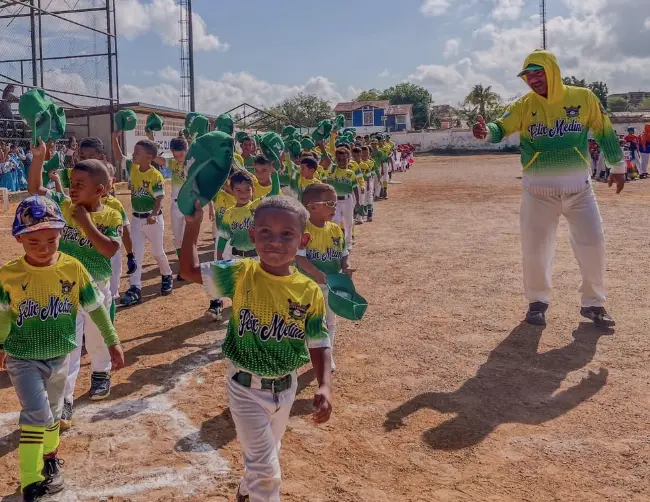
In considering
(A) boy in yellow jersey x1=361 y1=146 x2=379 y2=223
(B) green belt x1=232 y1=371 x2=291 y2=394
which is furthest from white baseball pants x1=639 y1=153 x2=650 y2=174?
(B) green belt x1=232 y1=371 x2=291 y2=394

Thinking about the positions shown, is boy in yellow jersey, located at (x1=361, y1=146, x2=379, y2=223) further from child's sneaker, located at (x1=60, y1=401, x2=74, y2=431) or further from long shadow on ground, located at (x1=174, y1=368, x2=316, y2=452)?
child's sneaker, located at (x1=60, y1=401, x2=74, y2=431)

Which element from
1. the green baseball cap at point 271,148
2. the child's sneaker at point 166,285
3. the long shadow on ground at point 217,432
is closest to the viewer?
the long shadow on ground at point 217,432

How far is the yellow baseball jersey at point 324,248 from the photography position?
5035mm

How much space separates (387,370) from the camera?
534cm

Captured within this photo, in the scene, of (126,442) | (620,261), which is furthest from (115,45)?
(126,442)

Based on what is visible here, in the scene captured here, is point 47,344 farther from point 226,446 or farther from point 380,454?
point 380,454

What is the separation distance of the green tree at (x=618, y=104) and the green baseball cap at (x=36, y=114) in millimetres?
83599

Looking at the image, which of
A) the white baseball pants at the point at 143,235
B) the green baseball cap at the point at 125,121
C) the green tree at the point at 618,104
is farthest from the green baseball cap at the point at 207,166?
the green tree at the point at 618,104

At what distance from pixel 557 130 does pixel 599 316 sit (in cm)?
188

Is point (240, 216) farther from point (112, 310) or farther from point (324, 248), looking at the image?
point (112, 310)

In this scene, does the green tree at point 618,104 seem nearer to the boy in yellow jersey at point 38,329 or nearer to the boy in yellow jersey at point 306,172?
the boy in yellow jersey at point 306,172

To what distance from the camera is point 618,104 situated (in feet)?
292

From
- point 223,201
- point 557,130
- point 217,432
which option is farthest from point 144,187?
point 557,130

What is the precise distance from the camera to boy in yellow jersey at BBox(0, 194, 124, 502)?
10.9 feet
